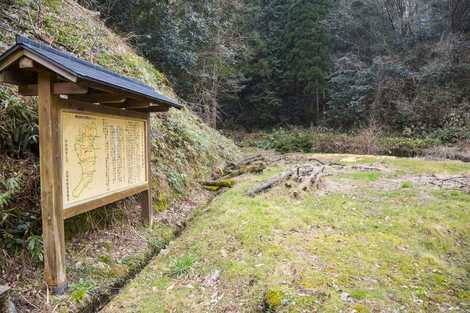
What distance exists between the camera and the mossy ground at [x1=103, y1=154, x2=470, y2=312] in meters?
2.85

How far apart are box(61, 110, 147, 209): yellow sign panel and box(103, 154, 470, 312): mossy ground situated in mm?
1146

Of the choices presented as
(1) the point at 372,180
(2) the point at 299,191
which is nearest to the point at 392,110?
(1) the point at 372,180

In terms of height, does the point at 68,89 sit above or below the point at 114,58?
below

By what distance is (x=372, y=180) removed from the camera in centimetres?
773

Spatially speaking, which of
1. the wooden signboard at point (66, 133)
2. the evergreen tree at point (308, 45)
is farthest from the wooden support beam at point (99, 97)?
the evergreen tree at point (308, 45)

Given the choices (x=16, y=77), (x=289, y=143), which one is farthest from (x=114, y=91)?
(x=289, y=143)

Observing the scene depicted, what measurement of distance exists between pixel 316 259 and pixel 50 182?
2.92 metres

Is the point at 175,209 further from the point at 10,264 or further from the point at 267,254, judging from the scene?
the point at 10,264

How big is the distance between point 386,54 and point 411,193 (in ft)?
48.6

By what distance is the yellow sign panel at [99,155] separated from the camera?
10.0ft

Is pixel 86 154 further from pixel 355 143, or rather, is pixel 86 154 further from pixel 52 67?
pixel 355 143

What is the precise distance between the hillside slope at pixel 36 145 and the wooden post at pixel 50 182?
0.71 feet

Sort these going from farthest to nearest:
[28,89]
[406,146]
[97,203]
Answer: [406,146] < [97,203] < [28,89]

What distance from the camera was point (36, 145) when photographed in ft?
12.2
